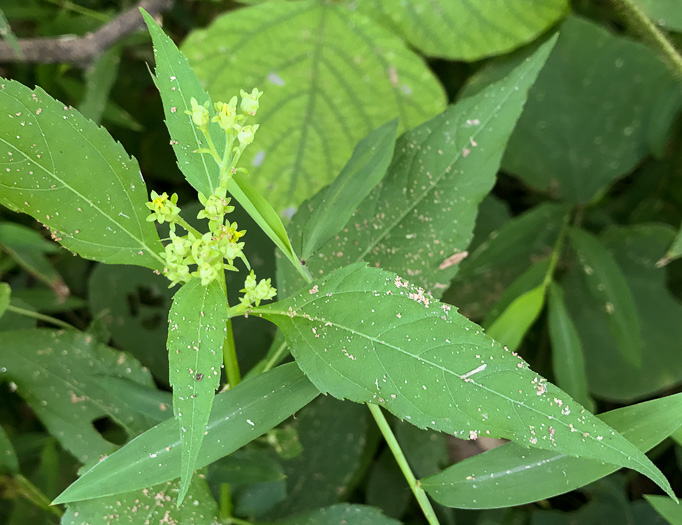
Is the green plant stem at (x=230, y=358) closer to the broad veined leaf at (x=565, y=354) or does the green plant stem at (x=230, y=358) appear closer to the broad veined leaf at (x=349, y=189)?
the broad veined leaf at (x=349, y=189)

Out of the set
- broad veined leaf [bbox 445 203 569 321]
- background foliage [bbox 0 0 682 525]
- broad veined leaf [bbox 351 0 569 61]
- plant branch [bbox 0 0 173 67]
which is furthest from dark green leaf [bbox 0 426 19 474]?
broad veined leaf [bbox 351 0 569 61]

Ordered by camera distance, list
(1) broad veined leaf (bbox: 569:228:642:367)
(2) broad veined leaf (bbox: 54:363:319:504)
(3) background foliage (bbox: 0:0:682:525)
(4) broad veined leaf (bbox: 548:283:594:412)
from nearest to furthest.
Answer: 1. (2) broad veined leaf (bbox: 54:363:319:504)
2. (3) background foliage (bbox: 0:0:682:525)
3. (4) broad veined leaf (bbox: 548:283:594:412)
4. (1) broad veined leaf (bbox: 569:228:642:367)

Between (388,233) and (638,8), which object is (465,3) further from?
(388,233)

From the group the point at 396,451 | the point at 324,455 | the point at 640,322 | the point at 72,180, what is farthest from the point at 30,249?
the point at 640,322

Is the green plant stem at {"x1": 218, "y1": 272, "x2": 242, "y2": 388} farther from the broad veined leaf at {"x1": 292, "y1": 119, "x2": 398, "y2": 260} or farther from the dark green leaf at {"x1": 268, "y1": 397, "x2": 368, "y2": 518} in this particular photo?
the dark green leaf at {"x1": 268, "y1": 397, "x2": 368, "y2": 518}

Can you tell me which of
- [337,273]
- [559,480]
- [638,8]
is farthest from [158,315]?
[638,8]

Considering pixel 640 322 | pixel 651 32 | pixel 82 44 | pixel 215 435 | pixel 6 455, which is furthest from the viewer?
pixel 640 322

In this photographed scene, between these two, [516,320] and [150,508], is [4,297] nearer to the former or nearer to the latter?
[150,508]
